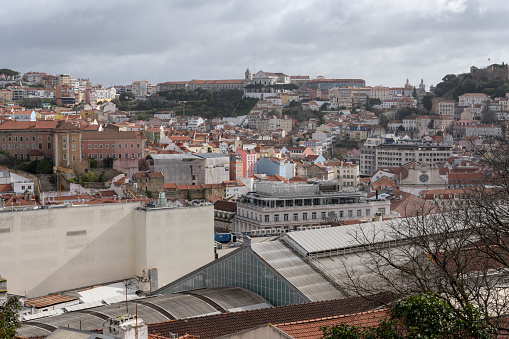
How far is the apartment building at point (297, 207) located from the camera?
104 feet

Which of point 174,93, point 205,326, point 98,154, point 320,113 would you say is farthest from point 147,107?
point 205,326

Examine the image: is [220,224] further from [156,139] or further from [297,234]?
[156,139]

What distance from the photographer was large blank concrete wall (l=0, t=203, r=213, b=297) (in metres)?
19.3

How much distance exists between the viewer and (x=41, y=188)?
43062mm

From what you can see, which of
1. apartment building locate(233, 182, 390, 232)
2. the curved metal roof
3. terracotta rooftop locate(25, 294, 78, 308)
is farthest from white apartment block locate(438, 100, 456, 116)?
the curved metal roof

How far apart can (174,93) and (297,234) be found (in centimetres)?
8636

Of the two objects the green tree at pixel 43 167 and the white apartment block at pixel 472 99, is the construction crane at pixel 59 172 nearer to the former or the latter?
the green tree at pixel 43 167

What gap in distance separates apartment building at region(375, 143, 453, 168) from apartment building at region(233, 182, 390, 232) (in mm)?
31730

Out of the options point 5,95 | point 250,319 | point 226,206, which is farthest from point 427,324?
point 5,95

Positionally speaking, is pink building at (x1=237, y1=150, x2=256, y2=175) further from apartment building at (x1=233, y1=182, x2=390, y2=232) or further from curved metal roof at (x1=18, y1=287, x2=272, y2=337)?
curved metal roof at (x1=18, y1=287, x2=272, y2=337)

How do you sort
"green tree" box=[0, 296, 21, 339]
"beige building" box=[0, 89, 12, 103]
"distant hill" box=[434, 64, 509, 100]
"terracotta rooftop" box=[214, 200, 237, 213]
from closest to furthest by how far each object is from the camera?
"green tree" box=[0, 296, 21, 339] < "terracotta rooftop" box=[214, 200, 237, 213] < "beige building" box=[0, 89, 12, 103] < "distant hill" box=[434, 64, 509, 100]

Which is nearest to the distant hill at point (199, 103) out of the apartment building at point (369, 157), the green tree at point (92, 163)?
the apartment building at point (369, 157)

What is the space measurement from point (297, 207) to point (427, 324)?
980 inches

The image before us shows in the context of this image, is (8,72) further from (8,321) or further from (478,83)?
(8,321)
